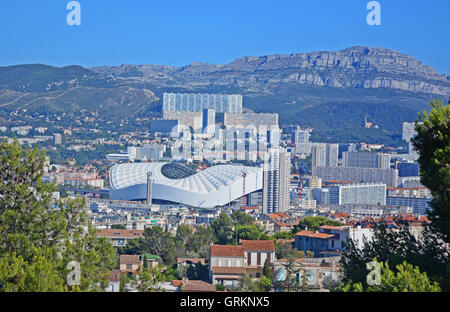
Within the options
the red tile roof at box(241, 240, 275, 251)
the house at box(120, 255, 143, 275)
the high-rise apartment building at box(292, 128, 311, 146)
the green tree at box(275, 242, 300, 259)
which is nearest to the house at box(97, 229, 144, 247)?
the house at box(120, 255, 143, 275)

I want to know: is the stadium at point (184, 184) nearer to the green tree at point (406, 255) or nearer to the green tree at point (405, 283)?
the green tree at point (406, 255)

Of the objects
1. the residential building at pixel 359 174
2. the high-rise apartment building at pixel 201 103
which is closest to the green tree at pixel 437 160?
the residential building at pixel 359 174

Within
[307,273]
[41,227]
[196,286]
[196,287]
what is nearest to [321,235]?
[307,273]

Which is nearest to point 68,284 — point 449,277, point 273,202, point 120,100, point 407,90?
point 449,277

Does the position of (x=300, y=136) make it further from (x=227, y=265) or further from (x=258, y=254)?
(x=227, y=265)

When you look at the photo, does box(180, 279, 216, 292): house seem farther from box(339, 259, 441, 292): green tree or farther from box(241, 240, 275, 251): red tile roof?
box(339, 259, 441, 292): green tree
